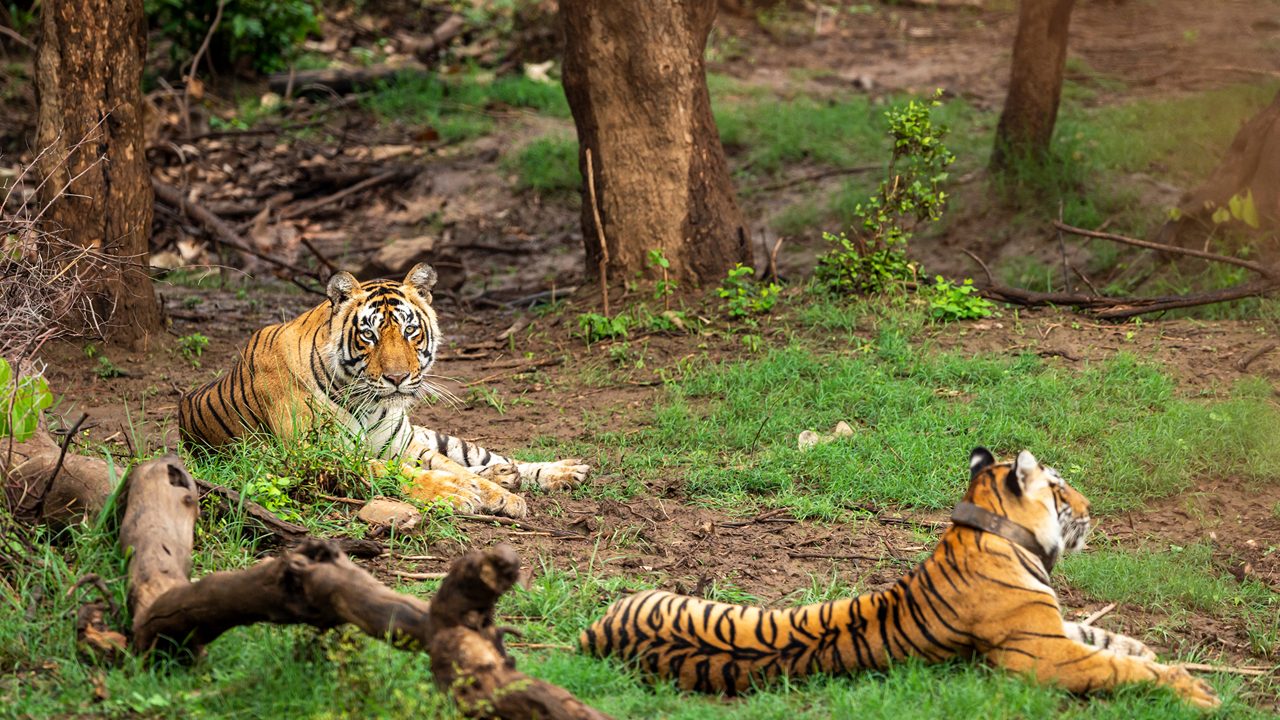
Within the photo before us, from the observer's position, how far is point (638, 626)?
384 cm

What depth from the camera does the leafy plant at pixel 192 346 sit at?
25.7 ft

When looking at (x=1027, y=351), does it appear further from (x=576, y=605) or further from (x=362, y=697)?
(x=362, y=697)

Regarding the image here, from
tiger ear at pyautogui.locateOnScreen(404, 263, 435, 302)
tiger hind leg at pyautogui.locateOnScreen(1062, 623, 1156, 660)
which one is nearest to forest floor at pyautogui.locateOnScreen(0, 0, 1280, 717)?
tiger hind leg at pyautogui.locateOnScreen(1062, 623, 1156, 660)

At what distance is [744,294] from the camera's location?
7918 millimetres

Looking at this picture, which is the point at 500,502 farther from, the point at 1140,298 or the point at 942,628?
the point at 1140,298

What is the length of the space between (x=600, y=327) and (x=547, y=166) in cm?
Answer: 413

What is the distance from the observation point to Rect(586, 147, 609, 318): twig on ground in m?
8.02

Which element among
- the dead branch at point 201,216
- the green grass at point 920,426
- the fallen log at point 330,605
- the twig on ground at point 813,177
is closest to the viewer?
the fallen log at point 330,605

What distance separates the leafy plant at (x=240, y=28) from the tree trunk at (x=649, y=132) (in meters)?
6.08

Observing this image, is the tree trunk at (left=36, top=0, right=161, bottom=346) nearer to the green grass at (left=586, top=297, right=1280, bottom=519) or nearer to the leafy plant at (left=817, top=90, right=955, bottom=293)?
the green grass at (left=586, top=297, right=1280, bottom=519)

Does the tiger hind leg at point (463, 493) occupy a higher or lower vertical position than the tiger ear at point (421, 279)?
lower

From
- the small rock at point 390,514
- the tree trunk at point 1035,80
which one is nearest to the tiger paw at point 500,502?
the small rock at point 390,514

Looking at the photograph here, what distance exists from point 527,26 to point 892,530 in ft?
33.1

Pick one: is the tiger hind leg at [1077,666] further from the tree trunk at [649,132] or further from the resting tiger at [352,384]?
the tree trunk at [649,132]
